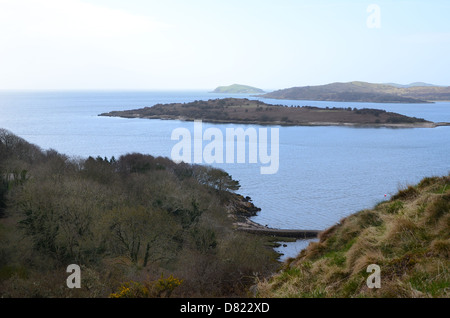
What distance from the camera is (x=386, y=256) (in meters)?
6.28

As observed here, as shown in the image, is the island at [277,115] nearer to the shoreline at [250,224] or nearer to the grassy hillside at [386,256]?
the shoreline at [250,224]

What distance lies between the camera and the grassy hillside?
5094mm

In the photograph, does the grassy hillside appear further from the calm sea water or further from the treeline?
the calm sea water

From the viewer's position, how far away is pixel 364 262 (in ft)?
19.7

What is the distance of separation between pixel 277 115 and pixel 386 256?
113851mm

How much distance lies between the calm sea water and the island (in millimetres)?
7957

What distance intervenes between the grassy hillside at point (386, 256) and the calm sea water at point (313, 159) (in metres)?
11.8

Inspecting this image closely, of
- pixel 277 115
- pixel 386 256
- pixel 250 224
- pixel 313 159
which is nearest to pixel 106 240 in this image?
pixel 386 256

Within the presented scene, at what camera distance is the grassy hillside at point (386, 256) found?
16.7ft

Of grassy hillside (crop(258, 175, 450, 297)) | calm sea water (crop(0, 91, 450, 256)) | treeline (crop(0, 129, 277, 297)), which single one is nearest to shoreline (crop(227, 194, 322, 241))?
calm sea water (crop(0, 91, 450, 256))

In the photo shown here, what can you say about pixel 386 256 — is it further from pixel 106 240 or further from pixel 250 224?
pixel 250 224

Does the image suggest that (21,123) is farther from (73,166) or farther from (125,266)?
(125,266)

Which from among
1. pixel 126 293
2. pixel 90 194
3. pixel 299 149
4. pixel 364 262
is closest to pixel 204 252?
pixel 90 194

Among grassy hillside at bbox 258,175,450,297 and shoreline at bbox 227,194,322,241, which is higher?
grassy hillside at bbox 258,175,450,297
